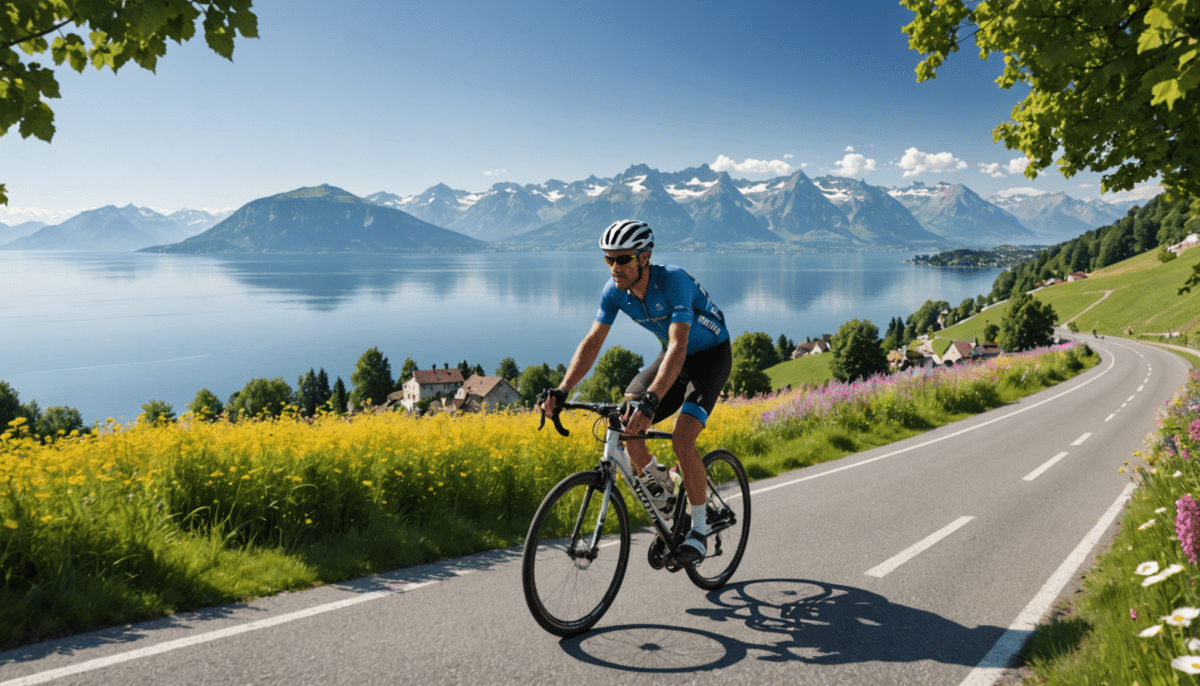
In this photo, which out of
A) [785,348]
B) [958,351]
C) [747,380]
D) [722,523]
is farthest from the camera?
[785,348]

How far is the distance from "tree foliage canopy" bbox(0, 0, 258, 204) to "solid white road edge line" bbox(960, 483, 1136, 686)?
5985mm

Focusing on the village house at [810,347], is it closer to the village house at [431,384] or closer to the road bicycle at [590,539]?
the village house at [431,384]

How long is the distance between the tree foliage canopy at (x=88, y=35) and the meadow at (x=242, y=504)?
7.58ft

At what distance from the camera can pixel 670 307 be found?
14.2ft

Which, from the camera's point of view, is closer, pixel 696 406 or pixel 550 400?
pixel 550 400

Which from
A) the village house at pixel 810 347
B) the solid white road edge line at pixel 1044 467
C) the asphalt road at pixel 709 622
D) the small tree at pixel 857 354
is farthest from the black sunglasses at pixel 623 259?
the village house at pixel 810 347

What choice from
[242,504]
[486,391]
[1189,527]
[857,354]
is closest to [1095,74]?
[1189,527]

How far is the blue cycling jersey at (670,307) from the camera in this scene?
171 inches

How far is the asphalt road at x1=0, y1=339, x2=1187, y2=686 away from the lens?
3344mm

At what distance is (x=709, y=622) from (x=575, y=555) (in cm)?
108

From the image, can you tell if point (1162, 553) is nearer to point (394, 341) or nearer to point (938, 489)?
point (938, 489)

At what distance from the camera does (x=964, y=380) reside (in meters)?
19.5

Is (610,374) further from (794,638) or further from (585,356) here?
(794,638)

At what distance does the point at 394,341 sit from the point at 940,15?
547ft
